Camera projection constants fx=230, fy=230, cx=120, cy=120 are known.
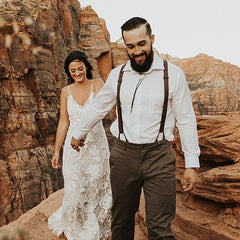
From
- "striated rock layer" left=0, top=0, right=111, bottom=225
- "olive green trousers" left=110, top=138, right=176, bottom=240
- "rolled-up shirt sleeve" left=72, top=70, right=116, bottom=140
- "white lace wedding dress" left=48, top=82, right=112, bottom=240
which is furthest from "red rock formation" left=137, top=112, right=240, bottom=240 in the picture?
"striated rock layer" left=0, top=0, right=111, bottom=225

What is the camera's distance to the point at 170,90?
1.73 m

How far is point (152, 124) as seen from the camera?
1.77m

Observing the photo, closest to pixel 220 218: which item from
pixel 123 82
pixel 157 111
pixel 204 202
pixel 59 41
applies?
pixel 204 202

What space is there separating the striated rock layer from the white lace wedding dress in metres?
13.9

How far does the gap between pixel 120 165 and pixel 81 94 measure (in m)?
1.38

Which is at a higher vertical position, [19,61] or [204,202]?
[19,61]

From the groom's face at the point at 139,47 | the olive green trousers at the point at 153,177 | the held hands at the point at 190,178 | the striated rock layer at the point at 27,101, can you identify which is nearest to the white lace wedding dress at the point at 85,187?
the olive green trousers at the point at 153,177

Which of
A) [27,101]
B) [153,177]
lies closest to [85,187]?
[153,177]

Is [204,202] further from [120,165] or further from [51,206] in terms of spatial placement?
[51,206]

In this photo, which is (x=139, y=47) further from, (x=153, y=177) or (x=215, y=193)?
(x=215, y=193)

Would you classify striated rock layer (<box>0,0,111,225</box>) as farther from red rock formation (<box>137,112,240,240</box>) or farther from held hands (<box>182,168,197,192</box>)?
held hands (<box>182,168,197,192</box>)

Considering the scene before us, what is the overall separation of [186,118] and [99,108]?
784 mm

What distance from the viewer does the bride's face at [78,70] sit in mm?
2936

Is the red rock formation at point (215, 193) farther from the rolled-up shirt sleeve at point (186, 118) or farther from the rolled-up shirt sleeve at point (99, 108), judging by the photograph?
the rolled-up shirt sleeve at point (99, 108)
